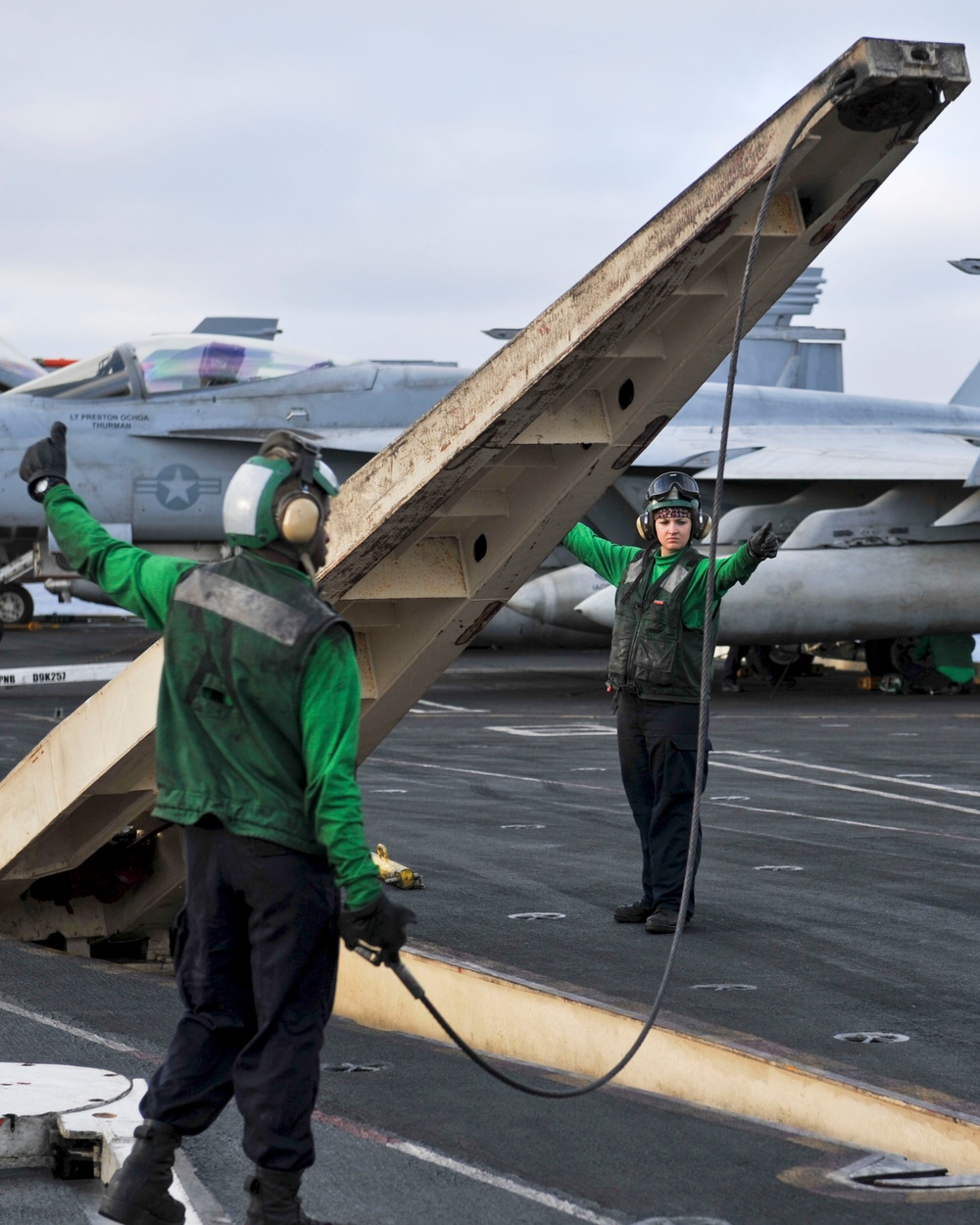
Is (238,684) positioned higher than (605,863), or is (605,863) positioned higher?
(238,684)

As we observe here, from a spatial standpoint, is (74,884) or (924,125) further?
(74,884)

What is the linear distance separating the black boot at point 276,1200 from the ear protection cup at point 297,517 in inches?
52.5

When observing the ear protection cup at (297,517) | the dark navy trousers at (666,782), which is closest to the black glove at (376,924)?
the ear protection cup at (297,517)

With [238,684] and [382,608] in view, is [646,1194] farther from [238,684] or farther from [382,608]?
[382,608]

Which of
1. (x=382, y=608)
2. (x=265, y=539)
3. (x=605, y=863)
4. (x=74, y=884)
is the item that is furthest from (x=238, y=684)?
(x=605, y=863)

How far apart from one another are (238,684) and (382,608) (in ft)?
8.49

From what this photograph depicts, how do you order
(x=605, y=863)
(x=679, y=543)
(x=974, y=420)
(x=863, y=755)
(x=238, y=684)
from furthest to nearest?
(x=974, y=420), (x=863, y=755), (x=605, y=863), (x=679, y=543), (x=238, y=684)

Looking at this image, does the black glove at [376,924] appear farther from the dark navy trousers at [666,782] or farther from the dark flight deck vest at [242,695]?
the dark navy trousers at [666,782]

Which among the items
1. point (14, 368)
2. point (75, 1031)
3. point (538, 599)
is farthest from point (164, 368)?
point (75, 1031)

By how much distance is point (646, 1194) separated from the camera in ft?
11.5

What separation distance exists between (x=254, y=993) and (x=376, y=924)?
1.12ft

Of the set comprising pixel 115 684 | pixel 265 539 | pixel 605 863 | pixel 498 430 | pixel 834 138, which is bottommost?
pixel 605 863

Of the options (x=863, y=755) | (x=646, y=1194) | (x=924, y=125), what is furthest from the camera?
(x=863, y=755)

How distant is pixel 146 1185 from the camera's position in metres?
3.21
